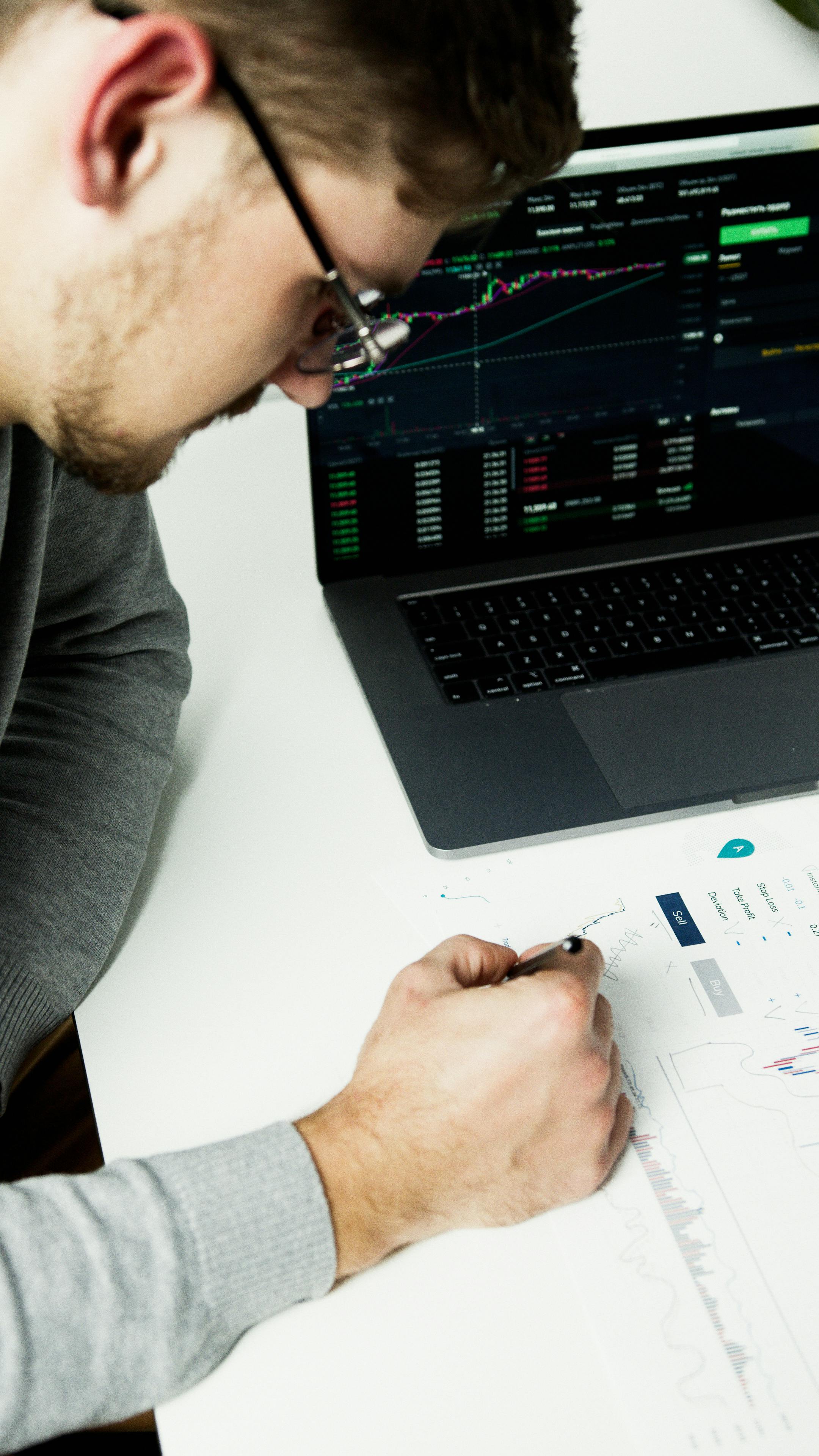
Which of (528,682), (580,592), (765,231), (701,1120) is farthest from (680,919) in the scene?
(765,231)

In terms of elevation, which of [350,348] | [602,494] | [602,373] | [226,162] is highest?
[226,162]

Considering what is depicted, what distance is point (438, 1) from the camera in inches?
20.6

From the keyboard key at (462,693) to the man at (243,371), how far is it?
0.94 ft

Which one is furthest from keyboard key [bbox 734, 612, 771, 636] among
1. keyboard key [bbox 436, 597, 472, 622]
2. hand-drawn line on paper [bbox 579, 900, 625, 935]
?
hand-drawn line on paper [bbox 579, 900, 625, 935]

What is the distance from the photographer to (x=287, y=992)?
29.1 inches

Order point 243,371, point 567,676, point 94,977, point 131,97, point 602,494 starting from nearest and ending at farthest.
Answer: point 131,97 < point 243,371 < point 94,977 < point 567,676 < point 602,494

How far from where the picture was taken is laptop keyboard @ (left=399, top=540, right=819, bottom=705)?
972 mm

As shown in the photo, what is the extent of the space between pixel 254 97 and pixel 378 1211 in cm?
51

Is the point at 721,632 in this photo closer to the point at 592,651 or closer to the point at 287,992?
the point at 592,651

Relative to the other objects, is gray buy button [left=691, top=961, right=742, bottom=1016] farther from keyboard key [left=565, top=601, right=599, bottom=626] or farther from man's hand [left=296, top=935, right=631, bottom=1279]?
keyboard key [left=565, top=601, right=599, bottom=626]

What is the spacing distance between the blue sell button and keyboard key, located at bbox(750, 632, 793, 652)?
0.29m

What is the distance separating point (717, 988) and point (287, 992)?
0.82 feet

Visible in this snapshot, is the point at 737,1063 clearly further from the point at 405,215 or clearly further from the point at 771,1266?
the point at 405,215

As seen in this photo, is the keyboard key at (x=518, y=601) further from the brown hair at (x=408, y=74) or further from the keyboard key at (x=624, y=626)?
the brown hair at (x=408, y=74)
